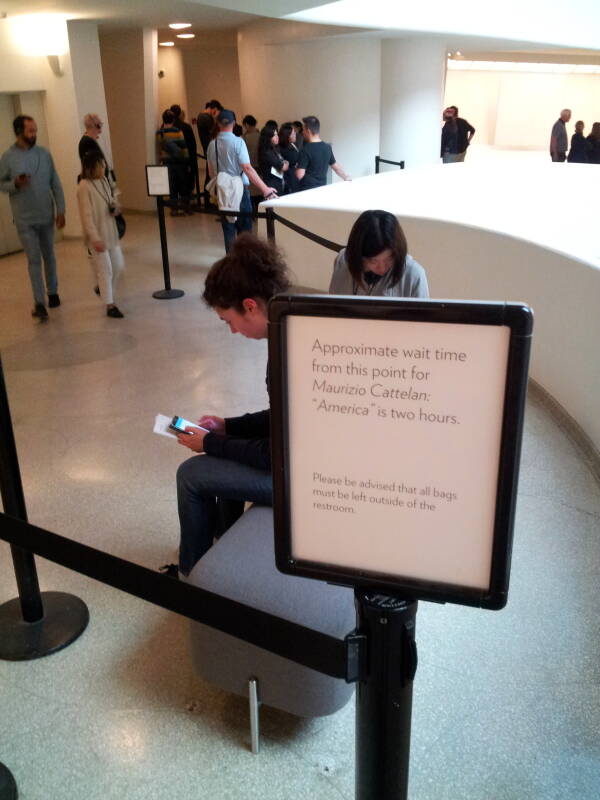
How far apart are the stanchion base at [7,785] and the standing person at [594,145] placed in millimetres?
17526

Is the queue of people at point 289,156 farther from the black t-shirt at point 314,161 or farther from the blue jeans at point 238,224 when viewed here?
the blue jeans at point 238,224

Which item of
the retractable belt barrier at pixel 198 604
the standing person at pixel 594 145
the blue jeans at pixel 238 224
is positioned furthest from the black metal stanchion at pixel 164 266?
the standing person at pixel 594 145

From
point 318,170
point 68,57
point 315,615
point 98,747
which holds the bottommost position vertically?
point 98,747

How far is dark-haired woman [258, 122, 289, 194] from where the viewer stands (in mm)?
10367

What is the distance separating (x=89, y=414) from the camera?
505 centimetres

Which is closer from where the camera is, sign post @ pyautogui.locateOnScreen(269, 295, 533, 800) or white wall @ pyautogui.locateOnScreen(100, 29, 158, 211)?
sign post @ pyautogui.locateOnScreen(269, 295, 533, 800)

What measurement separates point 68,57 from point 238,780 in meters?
10.7

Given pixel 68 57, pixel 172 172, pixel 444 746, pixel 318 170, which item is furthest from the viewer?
pixel 172 172

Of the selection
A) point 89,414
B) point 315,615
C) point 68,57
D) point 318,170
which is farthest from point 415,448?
point 68,57

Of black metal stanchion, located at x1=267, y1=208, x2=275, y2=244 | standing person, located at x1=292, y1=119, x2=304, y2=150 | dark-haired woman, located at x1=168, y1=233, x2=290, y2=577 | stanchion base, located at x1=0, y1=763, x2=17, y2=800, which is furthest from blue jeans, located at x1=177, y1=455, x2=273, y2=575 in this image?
standing person, located at x1=292, y1=119, x2=304, y2=150

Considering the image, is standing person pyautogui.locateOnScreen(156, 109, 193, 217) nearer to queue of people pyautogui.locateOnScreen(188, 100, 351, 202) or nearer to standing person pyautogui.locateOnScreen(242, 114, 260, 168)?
queue of people pyautogui.locateOnScreen(188, 100, 351, 202)

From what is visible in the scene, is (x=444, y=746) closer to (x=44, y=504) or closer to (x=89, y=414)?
(x=44, y=504)

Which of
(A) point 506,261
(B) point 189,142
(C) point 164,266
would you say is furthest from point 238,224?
(B) point 189,142

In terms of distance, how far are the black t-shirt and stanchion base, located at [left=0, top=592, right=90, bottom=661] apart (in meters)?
7.42
